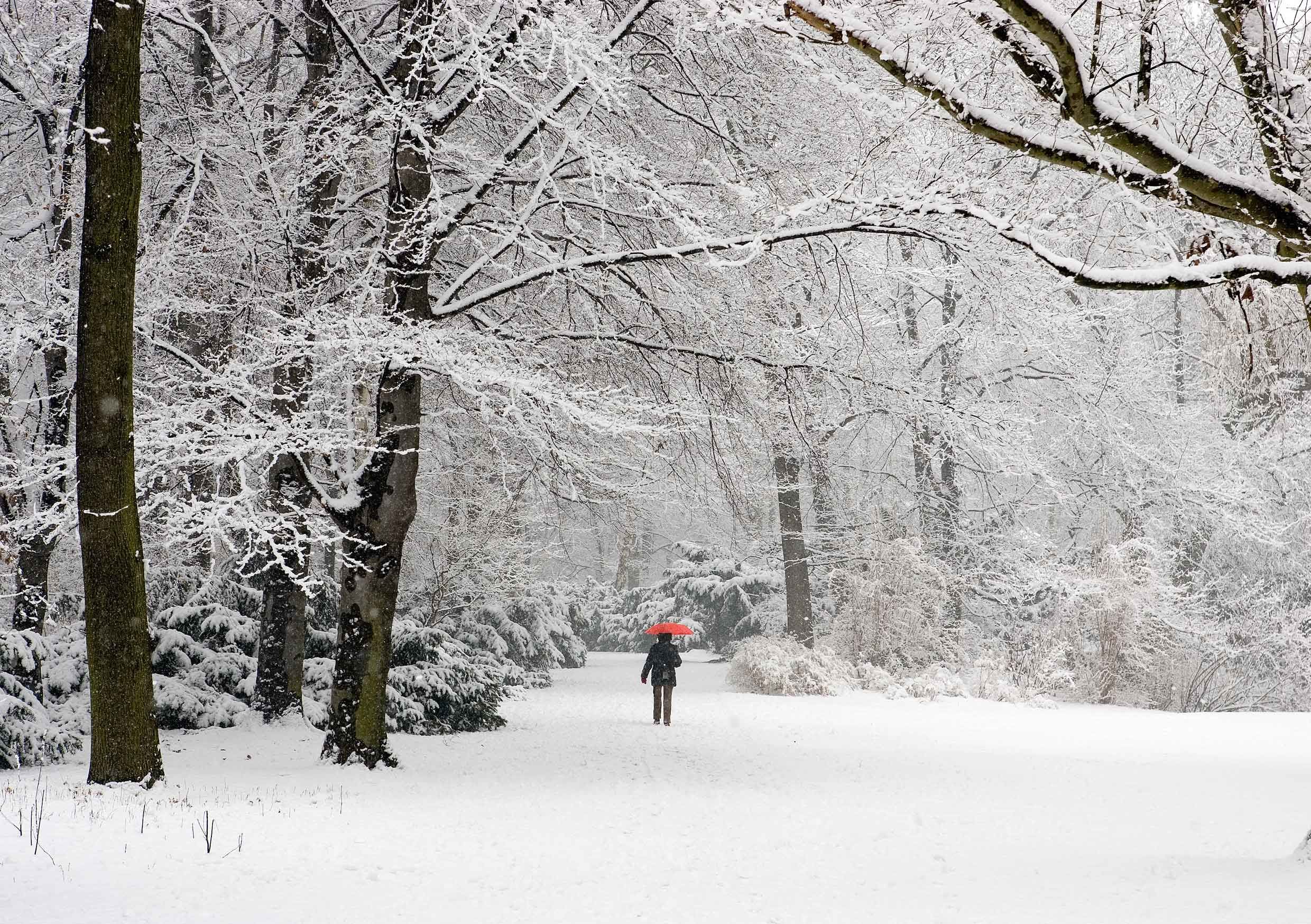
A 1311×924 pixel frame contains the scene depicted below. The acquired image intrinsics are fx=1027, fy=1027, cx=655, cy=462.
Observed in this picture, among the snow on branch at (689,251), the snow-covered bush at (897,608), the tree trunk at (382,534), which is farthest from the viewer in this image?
the snow-covered bush at (897,608)

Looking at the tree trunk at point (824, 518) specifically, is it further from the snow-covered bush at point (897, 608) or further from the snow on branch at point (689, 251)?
the snow on branch at point (689, 251)

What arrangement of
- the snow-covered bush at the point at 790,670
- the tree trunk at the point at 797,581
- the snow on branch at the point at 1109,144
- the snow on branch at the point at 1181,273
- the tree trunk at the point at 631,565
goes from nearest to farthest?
the snow on branch at the point at 1109,144, the snow on branch at the point at 1181,273, the snow-covered bush at the point at 790,670, the tree trunk at the point at 797,581, the tree trunk at the point at 631,565

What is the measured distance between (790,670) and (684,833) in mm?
10737

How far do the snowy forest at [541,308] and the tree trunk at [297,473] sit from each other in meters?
0.06

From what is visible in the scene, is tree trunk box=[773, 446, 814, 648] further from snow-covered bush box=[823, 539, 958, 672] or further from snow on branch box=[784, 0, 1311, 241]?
snow on branch box=[784, 0, 1311, 241]

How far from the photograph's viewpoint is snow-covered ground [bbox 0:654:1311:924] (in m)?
4.59

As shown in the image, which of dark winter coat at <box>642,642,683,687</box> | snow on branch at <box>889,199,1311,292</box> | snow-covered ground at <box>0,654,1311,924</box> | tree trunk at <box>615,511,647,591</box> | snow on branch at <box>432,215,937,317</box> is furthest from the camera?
tree trunk at <box>615,511,647,591</box>

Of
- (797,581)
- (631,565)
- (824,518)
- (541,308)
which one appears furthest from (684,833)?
(631,565)

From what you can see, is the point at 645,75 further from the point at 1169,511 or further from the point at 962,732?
the point at 1169,511

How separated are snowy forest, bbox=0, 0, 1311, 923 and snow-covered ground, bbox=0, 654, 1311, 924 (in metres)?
0.17

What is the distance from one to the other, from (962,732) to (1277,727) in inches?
163

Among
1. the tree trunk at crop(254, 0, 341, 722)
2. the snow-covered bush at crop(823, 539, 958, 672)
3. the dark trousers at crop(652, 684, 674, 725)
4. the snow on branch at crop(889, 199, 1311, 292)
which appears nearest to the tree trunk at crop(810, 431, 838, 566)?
the snow-covered bush at crop(823, 539, 958, 672)

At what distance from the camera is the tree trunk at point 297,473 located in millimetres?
9328

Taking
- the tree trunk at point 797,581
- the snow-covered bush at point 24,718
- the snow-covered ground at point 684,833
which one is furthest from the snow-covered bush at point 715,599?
the snow-covered bush at point 24,718
